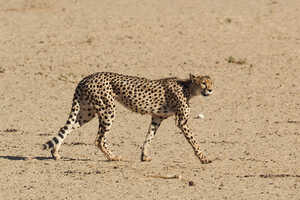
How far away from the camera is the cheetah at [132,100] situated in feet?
34.1

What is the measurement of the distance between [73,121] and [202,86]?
1.80 meters

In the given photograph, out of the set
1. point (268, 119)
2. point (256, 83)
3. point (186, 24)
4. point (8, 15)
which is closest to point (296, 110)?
point (268, 119)

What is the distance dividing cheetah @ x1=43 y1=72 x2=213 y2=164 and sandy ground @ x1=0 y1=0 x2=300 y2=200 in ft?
1.02

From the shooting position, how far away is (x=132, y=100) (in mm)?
10508

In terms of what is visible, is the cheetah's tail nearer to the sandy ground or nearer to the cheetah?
the cheetah

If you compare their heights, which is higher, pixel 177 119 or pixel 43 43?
pixel 177 119

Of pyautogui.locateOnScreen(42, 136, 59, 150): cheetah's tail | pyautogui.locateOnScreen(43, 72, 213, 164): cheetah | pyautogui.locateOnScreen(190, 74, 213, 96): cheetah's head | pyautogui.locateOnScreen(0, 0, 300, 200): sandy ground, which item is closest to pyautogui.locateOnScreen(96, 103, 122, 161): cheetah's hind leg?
pyautogui.locateOnScreen(43, 72, 213, 164): cheetah

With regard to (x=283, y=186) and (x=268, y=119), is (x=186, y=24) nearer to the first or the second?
(x=268, y=119)

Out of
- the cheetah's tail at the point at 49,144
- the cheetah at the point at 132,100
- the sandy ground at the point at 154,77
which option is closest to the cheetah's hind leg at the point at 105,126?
the cheetah at the point at 132,100

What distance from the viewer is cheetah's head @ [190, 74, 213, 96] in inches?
412

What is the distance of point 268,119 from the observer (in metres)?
14.0

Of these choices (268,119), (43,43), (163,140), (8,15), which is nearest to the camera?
(163,140)

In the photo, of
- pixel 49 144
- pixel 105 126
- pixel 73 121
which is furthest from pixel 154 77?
pixel 49 144

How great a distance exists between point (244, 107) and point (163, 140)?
11.2ft
